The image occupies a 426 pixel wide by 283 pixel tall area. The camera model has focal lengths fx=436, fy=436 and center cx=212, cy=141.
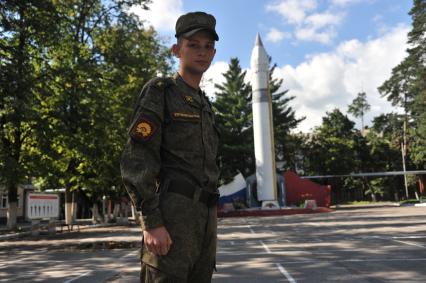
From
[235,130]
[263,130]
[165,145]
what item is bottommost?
[165,145]

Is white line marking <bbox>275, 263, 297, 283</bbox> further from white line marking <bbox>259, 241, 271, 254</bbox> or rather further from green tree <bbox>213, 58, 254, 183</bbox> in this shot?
green tree <bbox>213, 58, 254, 183</bbox>

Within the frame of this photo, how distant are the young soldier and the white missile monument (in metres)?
36.6

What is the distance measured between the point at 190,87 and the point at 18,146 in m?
22.9

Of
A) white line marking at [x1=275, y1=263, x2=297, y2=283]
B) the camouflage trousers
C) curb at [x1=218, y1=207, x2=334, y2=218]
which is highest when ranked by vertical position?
the camouflage trousers

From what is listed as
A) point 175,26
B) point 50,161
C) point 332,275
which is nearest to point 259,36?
point 50,161

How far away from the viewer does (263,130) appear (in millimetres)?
39000

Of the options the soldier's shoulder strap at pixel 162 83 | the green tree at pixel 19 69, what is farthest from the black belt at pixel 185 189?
the green tree at pixel 19 69

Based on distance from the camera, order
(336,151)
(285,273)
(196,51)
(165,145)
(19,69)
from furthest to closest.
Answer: (336,151) < (19,69) < (285,273) < (196,51) < (165,145)

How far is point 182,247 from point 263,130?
3697 centimetres

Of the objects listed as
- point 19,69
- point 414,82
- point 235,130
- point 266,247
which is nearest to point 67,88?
point 19,69

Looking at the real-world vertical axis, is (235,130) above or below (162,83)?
above

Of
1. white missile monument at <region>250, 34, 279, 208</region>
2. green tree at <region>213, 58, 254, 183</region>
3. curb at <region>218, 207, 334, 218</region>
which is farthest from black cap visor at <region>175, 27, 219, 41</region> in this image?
green tree at <region>213, 58, 254, 183</region>

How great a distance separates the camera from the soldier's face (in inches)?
103

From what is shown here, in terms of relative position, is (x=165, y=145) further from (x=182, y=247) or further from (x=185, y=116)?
(x=182, y=247)
